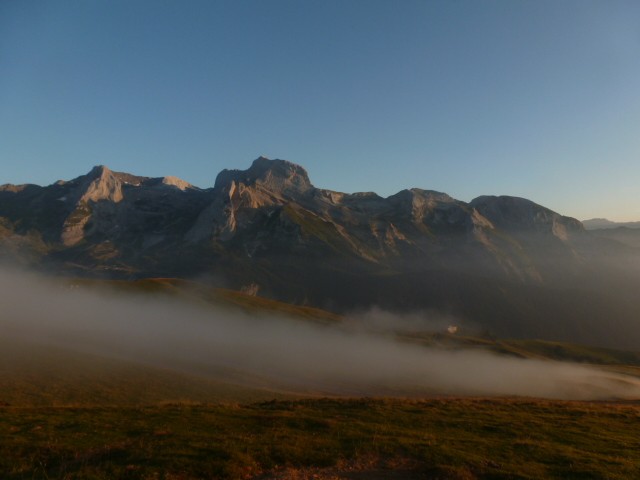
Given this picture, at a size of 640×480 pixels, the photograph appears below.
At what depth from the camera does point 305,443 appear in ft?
88.5

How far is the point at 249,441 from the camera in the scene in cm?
2667

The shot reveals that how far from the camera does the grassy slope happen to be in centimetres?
2255

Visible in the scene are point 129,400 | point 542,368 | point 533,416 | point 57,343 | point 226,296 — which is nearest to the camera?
point 533,416

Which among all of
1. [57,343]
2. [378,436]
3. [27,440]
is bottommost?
[57,343]

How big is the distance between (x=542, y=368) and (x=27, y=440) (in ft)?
426

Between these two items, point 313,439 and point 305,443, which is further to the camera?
point 313,439

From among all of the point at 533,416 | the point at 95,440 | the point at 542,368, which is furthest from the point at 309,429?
the point at 542,368

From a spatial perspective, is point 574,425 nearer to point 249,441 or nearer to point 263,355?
point 249,441

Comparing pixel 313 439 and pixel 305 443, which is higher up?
pixel 305 443

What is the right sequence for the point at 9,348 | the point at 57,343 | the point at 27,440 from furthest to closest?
1. the point at 57,343
2. the point at 9,348
3. the point at 27,440

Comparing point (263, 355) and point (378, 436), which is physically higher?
point (378, 436)

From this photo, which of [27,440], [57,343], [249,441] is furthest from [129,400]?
[57,343]

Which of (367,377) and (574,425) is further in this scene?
(367,377)

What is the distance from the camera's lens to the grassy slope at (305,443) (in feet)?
74.0
